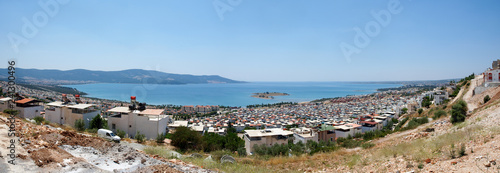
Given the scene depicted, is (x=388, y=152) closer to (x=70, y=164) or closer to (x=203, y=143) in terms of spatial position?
(x=70, y=164)

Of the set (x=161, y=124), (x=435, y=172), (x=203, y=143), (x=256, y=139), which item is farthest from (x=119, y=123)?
(x=435, y=172)

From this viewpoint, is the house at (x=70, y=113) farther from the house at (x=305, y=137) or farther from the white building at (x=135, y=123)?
the house at (x=305, y=137)

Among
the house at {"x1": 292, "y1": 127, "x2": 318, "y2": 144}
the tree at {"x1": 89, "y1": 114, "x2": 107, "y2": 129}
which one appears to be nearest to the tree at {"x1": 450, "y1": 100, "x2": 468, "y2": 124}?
the house at {"x1": 292, "y1": 127, "x2": 318, "y2": 144}

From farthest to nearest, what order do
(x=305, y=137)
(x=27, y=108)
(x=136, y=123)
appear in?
(x=305, y=137), (x=27, y=108), (x=136, y=123)

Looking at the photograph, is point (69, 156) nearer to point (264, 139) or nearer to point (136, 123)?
point (136, 123)

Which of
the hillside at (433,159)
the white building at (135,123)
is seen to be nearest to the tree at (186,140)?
the white building at (135,123)

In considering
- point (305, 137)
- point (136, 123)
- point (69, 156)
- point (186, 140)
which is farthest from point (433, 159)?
point (136, 123)
